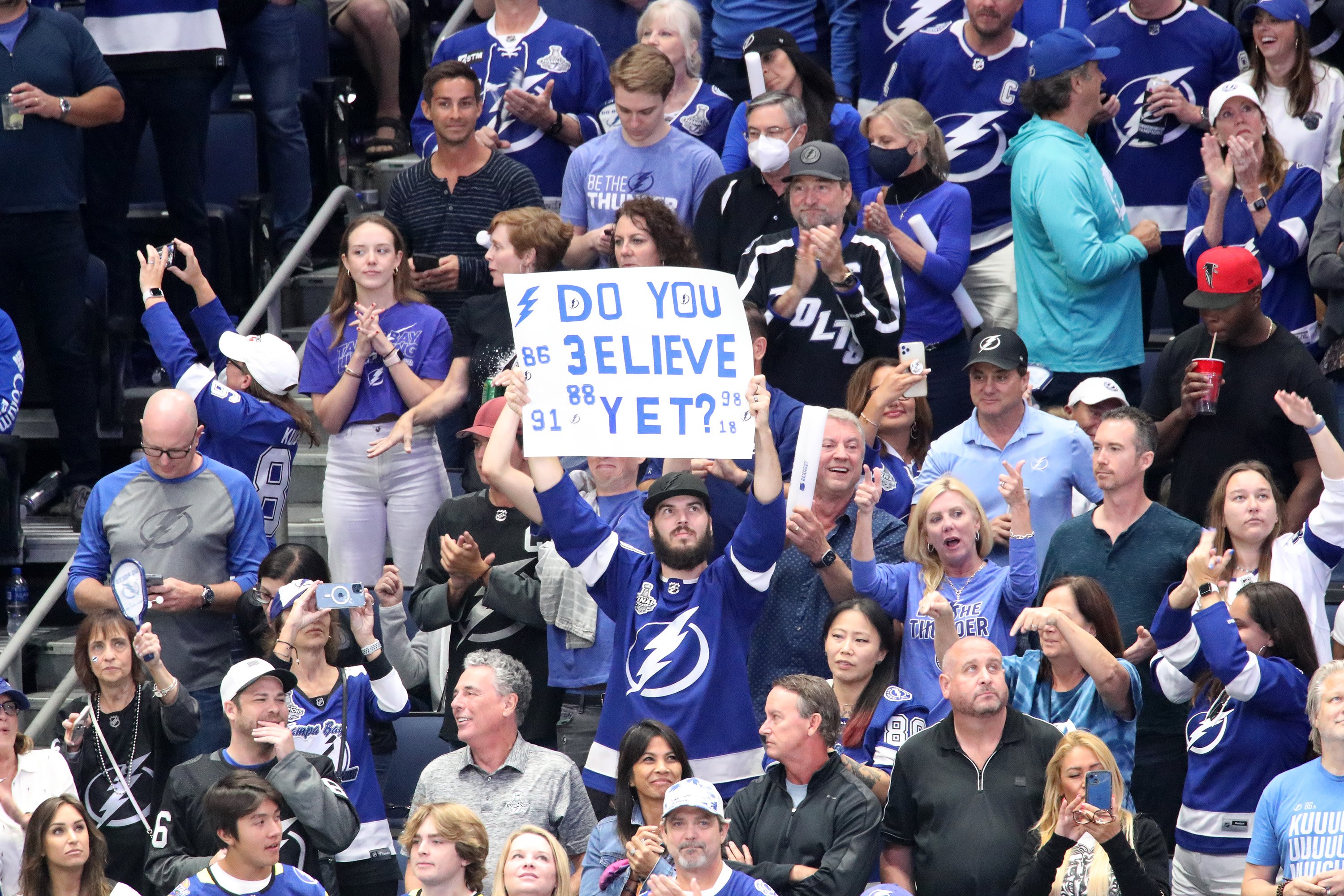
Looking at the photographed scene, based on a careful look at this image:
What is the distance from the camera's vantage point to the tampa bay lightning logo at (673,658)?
6.80 metres

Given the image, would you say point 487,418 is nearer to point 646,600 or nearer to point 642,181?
point 646,600

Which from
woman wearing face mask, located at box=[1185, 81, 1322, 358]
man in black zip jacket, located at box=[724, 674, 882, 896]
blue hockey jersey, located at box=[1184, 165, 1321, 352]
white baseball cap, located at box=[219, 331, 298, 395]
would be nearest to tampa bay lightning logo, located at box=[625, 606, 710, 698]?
man in black zip jacket, located at box=[724, 674, 882, 896]

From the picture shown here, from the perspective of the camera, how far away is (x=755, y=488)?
261 inches

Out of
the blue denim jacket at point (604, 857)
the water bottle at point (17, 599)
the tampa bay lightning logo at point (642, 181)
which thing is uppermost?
the tampa bay lightning logo at point (642, 181)

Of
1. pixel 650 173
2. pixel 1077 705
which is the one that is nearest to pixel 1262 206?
pixel 650 173

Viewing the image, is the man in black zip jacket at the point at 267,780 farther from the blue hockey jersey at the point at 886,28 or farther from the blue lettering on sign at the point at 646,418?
the blue hockey jersey at the point at 886,28

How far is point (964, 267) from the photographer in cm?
901

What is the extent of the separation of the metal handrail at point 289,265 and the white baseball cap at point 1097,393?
3861 mm

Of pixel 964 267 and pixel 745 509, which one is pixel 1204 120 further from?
pixel 745 509

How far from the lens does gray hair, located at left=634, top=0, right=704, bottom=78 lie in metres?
9.88

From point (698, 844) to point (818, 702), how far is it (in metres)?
0.69

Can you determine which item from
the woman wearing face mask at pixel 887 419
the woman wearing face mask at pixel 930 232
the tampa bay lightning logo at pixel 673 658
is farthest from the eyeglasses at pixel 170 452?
the woman wearing face mask at pixel 930 232

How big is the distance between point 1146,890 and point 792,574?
1.95 m

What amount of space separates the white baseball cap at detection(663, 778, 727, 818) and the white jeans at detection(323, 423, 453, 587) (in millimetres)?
2878
